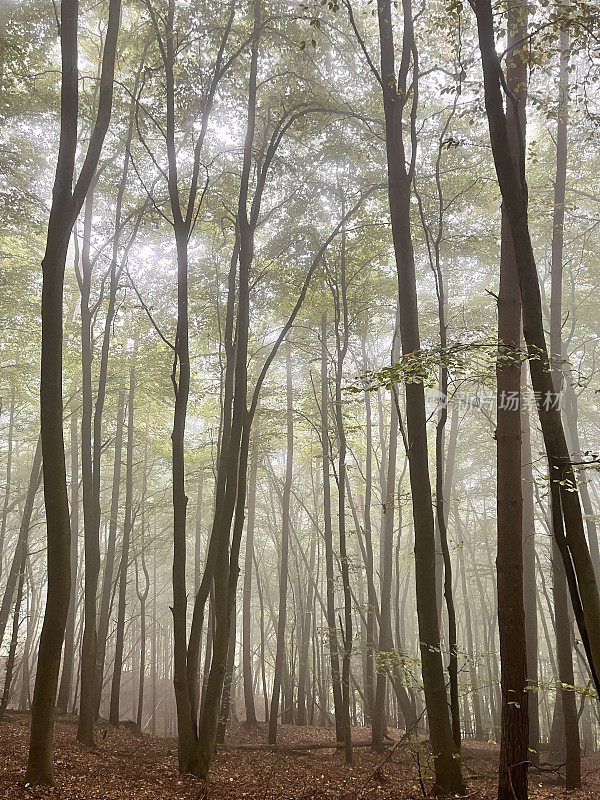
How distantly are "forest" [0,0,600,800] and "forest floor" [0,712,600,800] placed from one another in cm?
8

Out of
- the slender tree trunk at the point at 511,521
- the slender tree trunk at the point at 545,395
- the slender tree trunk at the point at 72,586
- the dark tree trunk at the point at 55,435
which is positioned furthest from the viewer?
the slender tree trunk at the point at 72,586

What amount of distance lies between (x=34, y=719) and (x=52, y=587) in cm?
113

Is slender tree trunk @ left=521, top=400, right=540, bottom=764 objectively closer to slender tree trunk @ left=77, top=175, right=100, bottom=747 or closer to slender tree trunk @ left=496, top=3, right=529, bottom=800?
slender tree trunk @ left=496, top=3, right=529, bottom=800

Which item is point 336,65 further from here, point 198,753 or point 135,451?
point 135,451

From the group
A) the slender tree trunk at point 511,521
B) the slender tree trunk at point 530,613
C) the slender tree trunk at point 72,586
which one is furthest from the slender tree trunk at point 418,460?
the slender tree trunk at point 72,586

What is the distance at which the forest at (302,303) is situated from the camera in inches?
197

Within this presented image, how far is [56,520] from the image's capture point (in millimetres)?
5094

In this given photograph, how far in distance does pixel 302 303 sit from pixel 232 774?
8.07 m

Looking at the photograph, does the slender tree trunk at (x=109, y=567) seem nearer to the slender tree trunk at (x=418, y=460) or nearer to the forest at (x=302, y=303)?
the forest at (x=302, y=303)

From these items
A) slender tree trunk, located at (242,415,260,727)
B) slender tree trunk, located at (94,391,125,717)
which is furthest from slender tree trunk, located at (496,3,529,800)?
slender tree trunk, located at (94,391,125,717)

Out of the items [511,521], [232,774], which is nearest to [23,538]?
[232,774]

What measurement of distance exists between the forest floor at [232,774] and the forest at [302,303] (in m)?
0.08

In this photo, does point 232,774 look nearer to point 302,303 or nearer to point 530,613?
point 530,613

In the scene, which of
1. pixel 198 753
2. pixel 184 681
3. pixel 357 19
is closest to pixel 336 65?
pixel 357 19
